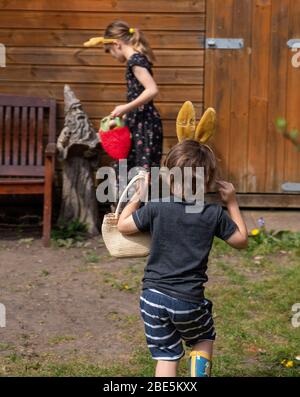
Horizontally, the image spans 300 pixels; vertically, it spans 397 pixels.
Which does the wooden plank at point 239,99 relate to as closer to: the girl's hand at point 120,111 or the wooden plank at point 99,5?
the wooden plank at point 99,5

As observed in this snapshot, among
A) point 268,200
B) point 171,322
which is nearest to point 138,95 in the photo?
point 268,200

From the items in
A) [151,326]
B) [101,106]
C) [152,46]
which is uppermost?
[152,46]

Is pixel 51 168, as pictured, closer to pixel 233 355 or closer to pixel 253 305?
pixel 253 305

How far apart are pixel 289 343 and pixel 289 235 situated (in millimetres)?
2375

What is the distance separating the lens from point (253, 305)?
5984mm

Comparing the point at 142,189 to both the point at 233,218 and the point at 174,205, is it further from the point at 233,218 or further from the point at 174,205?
the point at 233,218

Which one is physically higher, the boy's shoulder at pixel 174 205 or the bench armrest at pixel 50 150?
the bench armrest at pixel 50 150

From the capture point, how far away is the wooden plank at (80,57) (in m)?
7.98

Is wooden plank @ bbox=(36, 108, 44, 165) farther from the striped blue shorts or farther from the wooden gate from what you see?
the striped blue shorts

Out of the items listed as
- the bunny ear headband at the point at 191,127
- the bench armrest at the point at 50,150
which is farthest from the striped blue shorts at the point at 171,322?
the bench armrest at the point at 50,150

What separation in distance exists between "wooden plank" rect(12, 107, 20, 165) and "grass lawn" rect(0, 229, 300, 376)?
130cm

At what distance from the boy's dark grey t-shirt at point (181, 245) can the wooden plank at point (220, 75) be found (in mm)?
4112

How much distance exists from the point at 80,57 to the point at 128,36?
3.39 feet

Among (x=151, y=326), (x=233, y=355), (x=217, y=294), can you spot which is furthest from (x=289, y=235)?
(x=151, y=326)
